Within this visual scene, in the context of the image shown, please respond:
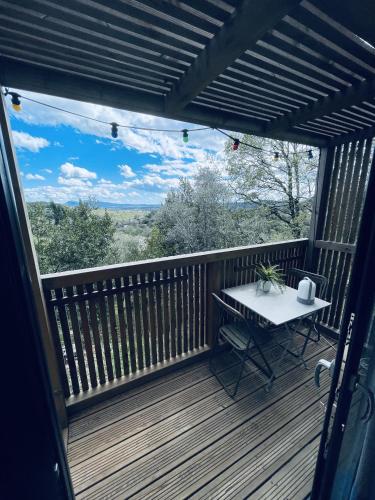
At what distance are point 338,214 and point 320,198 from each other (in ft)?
1.02

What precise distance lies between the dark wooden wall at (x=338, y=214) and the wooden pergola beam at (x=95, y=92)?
1.49m

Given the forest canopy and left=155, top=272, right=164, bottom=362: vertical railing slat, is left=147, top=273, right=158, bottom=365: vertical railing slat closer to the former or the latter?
left=155, top=272, right=164, bottom=362: vertical railing slat

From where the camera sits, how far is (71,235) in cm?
1296

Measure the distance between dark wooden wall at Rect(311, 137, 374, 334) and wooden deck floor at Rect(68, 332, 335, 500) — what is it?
1.28 m

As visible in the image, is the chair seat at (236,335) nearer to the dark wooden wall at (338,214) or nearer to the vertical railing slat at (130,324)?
the vertical railing slat at (130,324)

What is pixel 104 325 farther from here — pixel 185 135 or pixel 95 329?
pixel 185 135

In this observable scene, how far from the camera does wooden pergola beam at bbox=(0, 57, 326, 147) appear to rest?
1408mm

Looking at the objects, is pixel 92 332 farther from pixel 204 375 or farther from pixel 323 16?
pixel 323 16

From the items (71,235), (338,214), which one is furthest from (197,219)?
(338,214)

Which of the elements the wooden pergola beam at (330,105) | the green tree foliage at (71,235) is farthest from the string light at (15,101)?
the green tree foliage at (71,235)

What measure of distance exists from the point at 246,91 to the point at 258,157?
7997mm

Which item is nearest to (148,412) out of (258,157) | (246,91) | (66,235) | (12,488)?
(12,488)

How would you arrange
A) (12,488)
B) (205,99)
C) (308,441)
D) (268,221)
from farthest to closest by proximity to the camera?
1. (268,221)
2. (205,99)
3. (308,441)
4. (12,488)

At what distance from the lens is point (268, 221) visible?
10.1 meters
